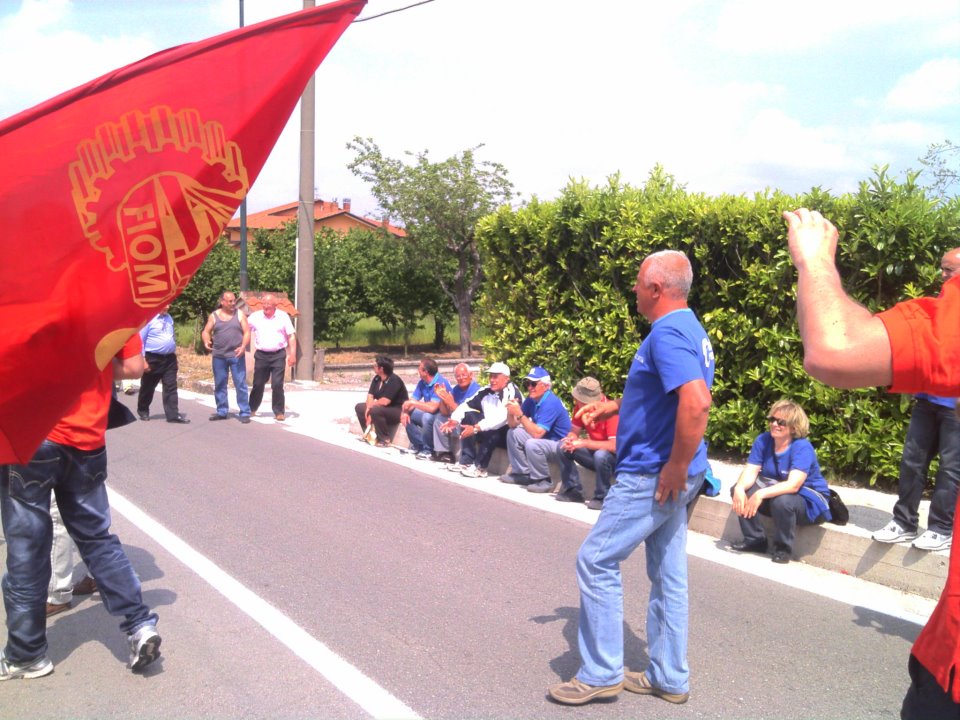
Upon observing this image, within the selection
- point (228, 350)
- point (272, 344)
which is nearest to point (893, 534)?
point (272, 344)

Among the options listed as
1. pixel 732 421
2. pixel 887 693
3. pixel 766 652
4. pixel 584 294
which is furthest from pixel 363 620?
pixel 584 294

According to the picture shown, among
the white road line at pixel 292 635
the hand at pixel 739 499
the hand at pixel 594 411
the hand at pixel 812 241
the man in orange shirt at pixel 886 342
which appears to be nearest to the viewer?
the man in orange shirt at pixel 886 342

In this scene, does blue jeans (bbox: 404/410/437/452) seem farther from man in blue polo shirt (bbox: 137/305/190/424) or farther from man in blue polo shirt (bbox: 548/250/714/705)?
man in blue polo shirt (bbox: 548/250/714/705)

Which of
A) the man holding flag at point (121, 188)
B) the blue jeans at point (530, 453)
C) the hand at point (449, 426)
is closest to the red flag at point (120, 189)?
the man holding flag at point (121, 188)

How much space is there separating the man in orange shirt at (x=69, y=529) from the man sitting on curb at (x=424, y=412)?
622cm

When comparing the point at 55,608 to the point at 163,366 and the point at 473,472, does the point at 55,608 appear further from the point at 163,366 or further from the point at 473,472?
the point at 163,366

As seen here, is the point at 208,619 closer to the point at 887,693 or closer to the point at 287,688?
the point at 287,688

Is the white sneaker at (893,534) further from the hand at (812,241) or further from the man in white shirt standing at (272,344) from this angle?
the man in white shirt standing at (272,344)

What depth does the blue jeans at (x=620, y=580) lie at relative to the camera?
4.09 metres

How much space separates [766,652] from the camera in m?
4.93

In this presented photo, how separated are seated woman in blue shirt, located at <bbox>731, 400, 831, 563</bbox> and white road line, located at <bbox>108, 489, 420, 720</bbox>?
130 inches

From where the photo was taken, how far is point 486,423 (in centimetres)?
968

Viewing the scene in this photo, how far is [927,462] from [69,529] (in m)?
Answer: 5.61

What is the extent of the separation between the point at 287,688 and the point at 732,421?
621cm
